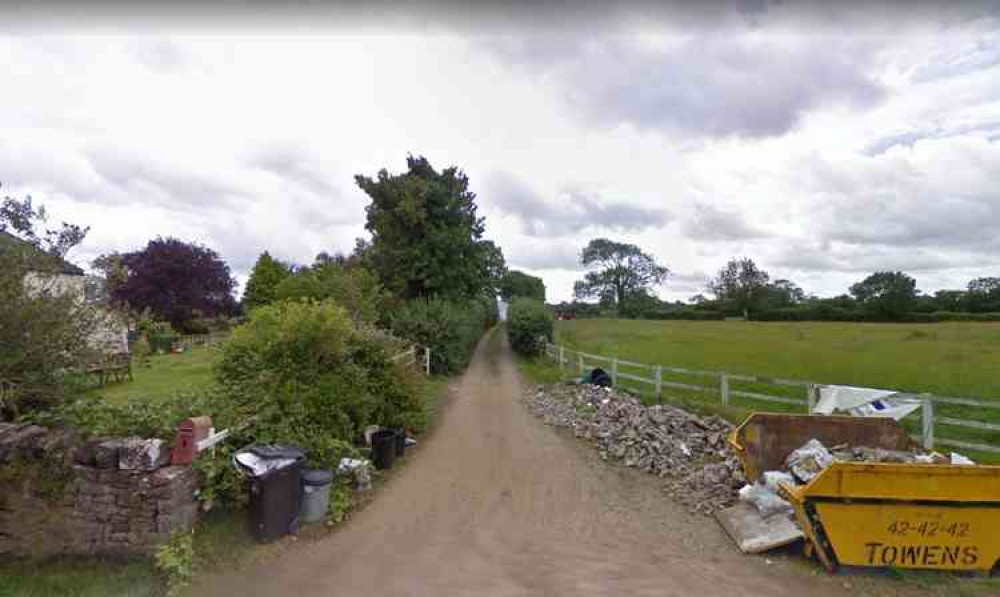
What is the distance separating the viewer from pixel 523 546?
14.2ft

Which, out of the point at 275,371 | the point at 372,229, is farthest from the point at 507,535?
the point at 372,229

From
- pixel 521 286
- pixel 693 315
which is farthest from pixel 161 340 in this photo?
pixel 693 315

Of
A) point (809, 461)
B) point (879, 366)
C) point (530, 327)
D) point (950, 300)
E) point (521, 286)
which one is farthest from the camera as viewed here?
point (521, 286)

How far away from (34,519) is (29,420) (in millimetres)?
987

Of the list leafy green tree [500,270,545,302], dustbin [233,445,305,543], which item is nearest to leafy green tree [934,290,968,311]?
leafy green tree [500,270,545,302]

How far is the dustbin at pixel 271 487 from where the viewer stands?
426 cm

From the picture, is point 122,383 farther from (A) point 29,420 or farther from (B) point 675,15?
(B) point 675,15

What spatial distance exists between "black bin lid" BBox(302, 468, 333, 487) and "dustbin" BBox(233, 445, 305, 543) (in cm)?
10

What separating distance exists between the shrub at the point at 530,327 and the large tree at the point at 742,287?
192 ft

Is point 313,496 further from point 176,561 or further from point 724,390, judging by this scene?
point 724,390

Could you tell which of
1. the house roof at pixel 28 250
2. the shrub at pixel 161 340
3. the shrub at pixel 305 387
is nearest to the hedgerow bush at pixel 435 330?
the shrub at pixel 305 387

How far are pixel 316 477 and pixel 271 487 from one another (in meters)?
0.58

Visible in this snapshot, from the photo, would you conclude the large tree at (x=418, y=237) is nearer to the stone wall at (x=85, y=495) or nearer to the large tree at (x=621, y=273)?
the stone wall at (x=85, y=495)

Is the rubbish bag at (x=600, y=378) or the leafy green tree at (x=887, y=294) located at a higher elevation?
the leafy green tree at (x=887, y=294)
